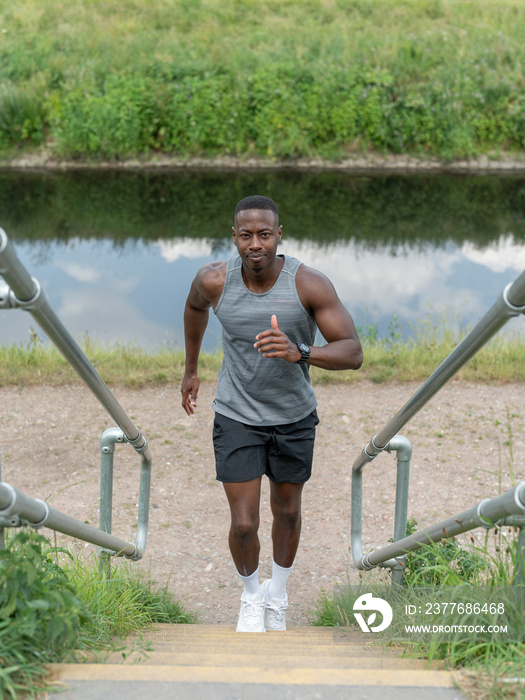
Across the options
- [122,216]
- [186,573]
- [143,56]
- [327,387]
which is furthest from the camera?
[143,56]

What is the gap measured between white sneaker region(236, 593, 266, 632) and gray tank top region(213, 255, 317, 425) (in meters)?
0.84

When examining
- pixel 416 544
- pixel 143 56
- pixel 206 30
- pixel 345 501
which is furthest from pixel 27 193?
pixel 416 544

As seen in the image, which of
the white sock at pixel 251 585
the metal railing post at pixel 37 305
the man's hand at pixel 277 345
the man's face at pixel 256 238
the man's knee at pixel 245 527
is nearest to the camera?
the metal railing post at pixel 37 305

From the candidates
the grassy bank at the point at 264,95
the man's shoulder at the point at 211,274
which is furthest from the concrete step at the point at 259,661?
the grassy bank at the point at 264,95

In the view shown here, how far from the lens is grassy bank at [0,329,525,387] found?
6.95 meters

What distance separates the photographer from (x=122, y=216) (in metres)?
13.9

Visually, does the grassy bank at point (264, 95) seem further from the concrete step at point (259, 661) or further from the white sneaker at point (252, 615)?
the concrete step at point (259, 661)

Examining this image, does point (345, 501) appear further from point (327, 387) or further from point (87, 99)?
point (87, 99)

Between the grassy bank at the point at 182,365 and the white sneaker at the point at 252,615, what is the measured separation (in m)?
3.62

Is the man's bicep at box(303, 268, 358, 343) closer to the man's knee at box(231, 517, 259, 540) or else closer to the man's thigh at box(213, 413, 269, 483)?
the man's thigh at box(213, 413, 269, 483)

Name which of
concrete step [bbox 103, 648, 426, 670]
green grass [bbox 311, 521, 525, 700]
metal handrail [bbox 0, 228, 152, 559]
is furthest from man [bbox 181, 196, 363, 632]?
concrete step [bbox 103, 648, 426, 670]

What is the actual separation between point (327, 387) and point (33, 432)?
256 centimetres

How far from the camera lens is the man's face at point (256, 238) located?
10.3ft

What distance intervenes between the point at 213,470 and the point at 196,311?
2171 mm
